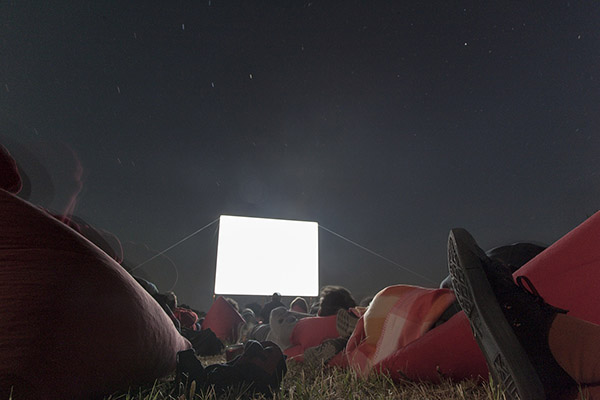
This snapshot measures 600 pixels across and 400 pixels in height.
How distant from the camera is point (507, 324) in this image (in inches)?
22.3

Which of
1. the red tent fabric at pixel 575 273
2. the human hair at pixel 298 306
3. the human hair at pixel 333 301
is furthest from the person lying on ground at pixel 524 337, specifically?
the human hair at pixel 298 306

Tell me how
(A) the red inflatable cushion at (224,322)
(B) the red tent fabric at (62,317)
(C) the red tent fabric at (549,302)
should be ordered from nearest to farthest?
1. (B) the red tent fabric at (62,317)
2. (C) the red tent fabric at (549,302)
3. (A) the red inflatable cushion at (224,322)

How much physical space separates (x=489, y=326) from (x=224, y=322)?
7.33ft

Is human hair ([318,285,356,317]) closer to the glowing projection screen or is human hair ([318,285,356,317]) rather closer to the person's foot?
the person's foot

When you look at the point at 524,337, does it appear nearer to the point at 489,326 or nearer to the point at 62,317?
the point at 489,326

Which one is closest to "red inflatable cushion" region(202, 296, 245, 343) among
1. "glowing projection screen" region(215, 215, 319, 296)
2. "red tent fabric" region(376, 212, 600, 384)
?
"red tent fabric" region(376, 212, 600, 384)

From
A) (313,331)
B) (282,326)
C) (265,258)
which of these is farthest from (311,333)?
(265,258)

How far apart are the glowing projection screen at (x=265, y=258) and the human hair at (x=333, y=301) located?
3.03 m

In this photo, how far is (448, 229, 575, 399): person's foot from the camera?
1.73 feet

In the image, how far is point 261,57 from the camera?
4672 millimetres

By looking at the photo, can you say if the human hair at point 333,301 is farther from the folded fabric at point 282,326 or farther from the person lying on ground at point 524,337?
the person lying on ground at point 524,337

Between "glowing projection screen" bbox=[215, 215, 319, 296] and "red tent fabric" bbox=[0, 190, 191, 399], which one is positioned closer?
"red tent fabric" bbox=[0, 190, 191, 399]

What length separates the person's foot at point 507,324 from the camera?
0.53 m

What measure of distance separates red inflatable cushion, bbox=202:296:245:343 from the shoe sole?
213 centimetres
